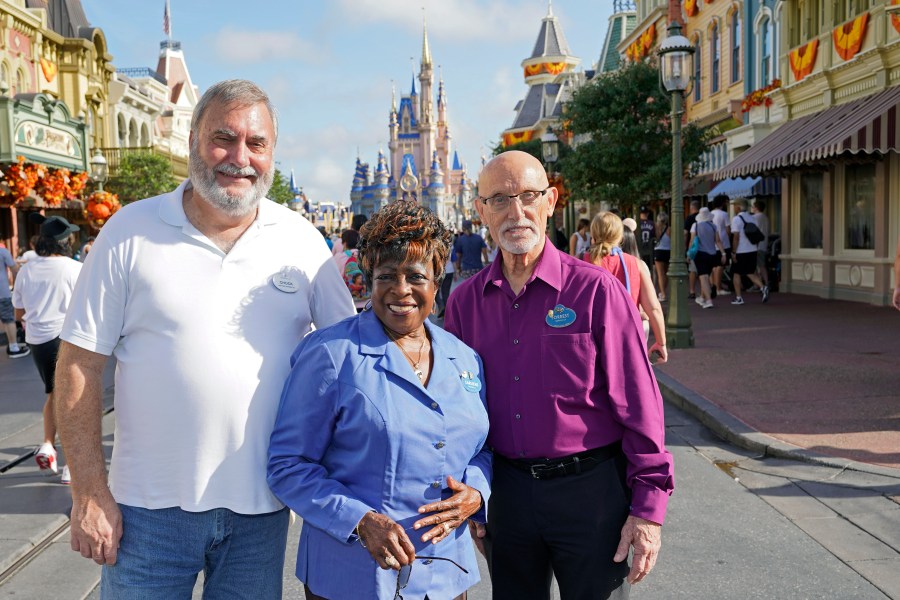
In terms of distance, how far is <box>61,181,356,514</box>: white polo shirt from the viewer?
2.44m

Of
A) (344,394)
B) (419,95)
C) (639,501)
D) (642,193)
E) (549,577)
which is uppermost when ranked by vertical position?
(419,95)

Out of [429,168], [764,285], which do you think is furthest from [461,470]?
[429,168]

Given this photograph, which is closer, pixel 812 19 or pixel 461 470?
pixel 461 470

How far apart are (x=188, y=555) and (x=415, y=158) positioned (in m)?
179

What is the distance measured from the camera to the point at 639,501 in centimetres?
267

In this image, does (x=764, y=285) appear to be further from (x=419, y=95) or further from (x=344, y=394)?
(x=419, y=95)

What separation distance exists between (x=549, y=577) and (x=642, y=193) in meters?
22.4

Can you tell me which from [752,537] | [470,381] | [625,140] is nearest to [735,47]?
[625,140]

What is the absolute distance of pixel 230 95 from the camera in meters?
2.52

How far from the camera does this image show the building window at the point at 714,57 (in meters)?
27.1

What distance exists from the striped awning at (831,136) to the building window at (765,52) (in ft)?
10.2

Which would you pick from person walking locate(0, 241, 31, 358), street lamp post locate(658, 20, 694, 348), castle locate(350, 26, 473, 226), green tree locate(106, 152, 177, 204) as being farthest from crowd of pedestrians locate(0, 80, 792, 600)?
castle locate(350, 26, 473, 226)

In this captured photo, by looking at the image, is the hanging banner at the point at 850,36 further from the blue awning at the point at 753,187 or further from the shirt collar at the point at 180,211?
the shirt collar at the point at 180,211

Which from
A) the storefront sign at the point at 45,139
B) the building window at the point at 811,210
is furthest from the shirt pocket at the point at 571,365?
the storefront sign at the point at 45,139
